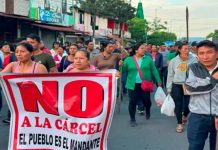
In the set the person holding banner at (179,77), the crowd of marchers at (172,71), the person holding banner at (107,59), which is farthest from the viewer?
the person holding banner at (107,59)

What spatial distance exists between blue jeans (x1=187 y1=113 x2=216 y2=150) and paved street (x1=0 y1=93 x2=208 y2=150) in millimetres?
1977

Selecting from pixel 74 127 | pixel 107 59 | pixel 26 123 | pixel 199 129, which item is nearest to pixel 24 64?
pixel 26 123

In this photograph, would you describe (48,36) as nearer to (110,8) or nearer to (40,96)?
(110,8)

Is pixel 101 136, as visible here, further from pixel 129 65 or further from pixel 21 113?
pixel 129 65

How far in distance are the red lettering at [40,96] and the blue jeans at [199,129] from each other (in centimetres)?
132

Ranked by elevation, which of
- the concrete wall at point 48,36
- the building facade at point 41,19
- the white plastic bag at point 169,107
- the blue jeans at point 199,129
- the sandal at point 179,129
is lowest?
the sandal at point 179,129

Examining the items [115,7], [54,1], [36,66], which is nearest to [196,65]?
[36,66]

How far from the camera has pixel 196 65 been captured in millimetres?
4012

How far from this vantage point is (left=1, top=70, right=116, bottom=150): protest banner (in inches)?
156

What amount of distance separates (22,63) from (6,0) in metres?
20.8

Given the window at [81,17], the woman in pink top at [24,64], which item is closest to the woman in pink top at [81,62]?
the woman in pink top at [24,64]

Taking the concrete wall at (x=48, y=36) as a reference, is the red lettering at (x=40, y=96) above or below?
below

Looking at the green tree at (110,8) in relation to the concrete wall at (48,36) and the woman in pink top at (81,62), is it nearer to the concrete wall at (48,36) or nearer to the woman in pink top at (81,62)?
the concrete wall at (48,36)

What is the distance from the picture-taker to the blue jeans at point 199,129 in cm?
397
